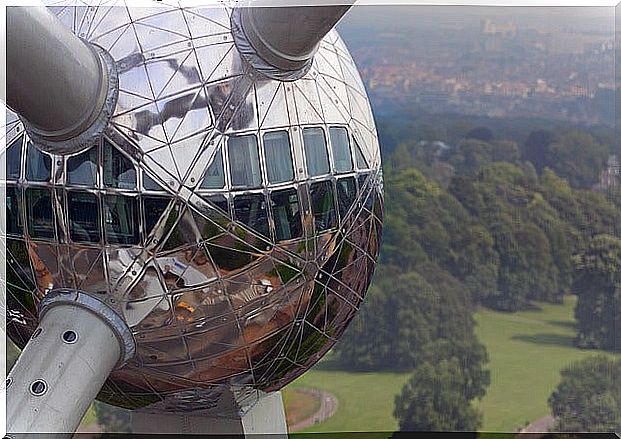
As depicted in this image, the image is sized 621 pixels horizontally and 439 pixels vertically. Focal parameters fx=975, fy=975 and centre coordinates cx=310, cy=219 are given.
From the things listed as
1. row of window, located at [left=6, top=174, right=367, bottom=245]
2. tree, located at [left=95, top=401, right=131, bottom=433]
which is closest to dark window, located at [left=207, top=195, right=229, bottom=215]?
row of window, located at [left=6, top=174, right=367, bottom=245]

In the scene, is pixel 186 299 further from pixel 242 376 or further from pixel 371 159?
pixel 371 159

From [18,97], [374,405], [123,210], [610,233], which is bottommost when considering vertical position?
[374,405]

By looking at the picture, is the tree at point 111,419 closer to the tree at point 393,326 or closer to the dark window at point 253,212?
the tree at point 393,326

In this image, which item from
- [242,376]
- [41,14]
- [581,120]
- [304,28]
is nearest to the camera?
[41,14]

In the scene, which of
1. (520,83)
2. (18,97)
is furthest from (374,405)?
(18,97)

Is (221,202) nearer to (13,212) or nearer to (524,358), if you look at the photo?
(13,212)

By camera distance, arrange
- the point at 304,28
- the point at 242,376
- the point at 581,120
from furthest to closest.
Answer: the point at 581,120 → the point at 242,376 → the point at 304,28

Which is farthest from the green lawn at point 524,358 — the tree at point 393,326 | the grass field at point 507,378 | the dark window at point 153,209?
the dark window at point 153,209

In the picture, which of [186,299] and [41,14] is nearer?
[41,14]

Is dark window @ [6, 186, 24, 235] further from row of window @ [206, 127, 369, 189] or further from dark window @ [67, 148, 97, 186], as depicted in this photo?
row of window @ [206, 127, 369, 189]
